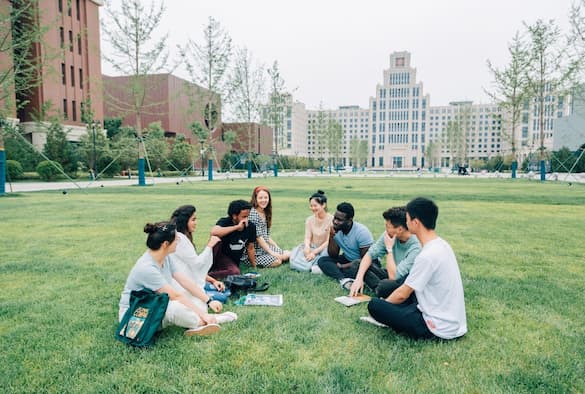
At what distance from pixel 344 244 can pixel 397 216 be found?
1456 mm

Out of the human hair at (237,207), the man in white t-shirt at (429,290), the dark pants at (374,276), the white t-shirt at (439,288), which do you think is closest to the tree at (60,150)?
the human hair at (237,207)

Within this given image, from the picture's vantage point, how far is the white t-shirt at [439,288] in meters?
3.21

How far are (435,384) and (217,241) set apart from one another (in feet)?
10.4

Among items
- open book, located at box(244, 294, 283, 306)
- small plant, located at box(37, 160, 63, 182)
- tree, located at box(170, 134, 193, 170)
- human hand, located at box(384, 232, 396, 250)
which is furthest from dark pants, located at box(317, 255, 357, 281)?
tree, located at box(170, 134, 193, 170)

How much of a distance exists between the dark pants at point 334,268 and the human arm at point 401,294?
1.60m

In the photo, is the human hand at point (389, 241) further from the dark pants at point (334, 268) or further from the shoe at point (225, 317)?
the shoe at point (225, 317)

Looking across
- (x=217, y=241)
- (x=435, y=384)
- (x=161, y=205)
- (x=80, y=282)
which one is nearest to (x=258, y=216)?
(x=217, y=241)

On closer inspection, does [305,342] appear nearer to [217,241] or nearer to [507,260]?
[217,241]

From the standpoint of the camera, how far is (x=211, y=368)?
9.86ft

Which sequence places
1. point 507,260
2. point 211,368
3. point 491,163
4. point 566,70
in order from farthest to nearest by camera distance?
1. point 491,163
2. point 566,70
3. point 507,260
4. point 211,368

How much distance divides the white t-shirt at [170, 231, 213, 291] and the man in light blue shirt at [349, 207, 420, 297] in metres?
1.64

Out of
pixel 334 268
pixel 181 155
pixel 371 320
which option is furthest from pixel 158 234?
pixel 181 155

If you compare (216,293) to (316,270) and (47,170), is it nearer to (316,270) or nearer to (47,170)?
(316,270)

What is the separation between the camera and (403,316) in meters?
3.45
